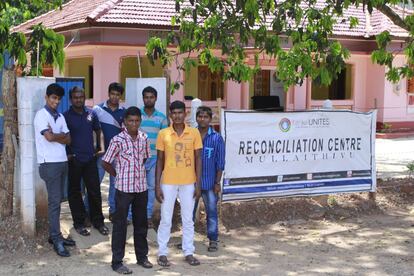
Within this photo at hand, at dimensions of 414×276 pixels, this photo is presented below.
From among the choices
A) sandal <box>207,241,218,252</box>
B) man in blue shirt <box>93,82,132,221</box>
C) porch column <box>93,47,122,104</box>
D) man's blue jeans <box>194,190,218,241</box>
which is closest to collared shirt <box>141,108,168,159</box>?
man in blue shirt <box>93,82,132,221</box>

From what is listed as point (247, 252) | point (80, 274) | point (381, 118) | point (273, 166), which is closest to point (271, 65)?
point (381, 118)

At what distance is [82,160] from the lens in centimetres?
589

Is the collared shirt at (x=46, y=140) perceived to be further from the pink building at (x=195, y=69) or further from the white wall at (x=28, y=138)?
the pink building at (x=195, y=69)

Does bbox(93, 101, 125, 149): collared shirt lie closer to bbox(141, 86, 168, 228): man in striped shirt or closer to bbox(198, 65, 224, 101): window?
bbox(141, 86, 168, 228): man in striped shirt

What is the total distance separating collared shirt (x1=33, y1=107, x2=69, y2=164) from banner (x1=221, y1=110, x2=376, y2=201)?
2.09 m

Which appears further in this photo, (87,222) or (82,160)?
(87,222)

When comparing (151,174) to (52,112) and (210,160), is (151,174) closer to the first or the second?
(210,160)

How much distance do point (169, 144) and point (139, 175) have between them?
1.33 ft

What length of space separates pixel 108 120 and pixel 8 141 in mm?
1084

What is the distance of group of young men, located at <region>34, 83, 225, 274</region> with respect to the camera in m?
5.17

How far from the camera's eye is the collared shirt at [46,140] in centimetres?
545

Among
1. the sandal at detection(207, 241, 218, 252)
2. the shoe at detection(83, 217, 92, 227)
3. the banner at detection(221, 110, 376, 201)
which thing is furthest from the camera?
the banner at detection(221, 110, 376, 201)

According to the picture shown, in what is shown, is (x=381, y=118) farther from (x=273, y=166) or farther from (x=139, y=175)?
(x=139, y=175)

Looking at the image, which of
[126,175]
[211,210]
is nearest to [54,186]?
[126,175]
